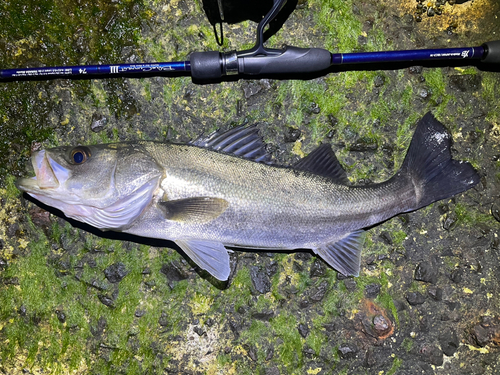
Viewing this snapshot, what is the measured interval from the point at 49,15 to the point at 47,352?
112 inches

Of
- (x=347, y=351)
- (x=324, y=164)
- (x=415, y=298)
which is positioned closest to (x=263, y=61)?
(x=324, y=164)

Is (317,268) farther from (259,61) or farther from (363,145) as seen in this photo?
(259,61)

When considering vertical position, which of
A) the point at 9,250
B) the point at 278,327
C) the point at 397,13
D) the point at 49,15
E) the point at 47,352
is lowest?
the point at 278,327

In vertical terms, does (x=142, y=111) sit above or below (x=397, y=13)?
below

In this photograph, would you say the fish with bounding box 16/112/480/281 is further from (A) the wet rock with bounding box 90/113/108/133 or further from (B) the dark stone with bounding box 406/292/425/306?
(B) the dark stone with bounding box 406/292/425/306

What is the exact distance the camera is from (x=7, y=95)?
122 inches

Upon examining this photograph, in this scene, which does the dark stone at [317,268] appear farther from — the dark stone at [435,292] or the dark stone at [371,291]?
the dark stone at [435,292]

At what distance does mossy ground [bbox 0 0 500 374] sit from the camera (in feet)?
10.1

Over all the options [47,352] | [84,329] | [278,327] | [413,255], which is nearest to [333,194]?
[413,255]

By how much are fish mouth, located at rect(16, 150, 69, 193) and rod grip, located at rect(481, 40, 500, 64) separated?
3313mm

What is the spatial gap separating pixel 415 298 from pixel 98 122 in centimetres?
308

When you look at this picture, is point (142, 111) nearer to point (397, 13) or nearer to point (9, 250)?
point (9, 250)

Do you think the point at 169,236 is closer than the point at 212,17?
Yes

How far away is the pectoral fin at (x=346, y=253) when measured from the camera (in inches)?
116
